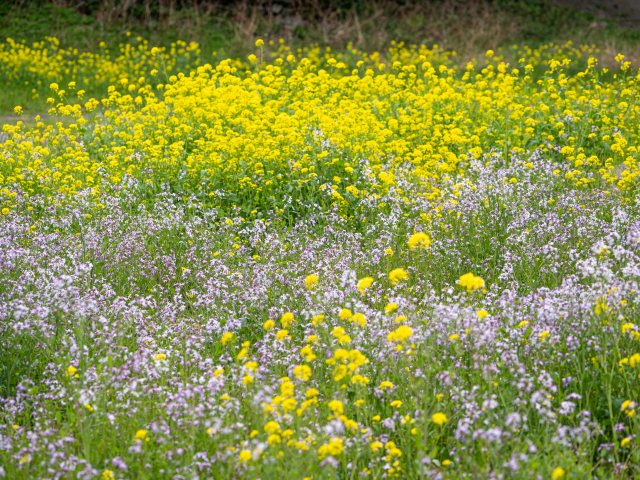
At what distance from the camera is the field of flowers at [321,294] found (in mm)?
2693

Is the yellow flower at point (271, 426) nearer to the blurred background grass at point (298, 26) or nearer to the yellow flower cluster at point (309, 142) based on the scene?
the yellow flower cluster at point (309, 142)

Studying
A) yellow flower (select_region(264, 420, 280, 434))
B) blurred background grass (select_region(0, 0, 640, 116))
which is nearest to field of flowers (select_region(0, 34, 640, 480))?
yellow flower (select_region(264, 420, 280, 434))

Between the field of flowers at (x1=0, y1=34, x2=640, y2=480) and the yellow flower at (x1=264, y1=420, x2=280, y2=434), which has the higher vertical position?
the yellow flower at (x1=264, y1=420, x2=280, y2=434)

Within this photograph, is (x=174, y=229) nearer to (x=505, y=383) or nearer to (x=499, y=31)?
(x=505, y=383)

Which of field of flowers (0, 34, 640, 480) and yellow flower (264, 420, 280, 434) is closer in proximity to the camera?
yellow flower (264, 420, 280, 434)

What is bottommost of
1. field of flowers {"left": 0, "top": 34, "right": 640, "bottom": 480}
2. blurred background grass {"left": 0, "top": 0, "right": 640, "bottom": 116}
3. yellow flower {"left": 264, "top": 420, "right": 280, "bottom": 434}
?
field of flowers {"left": 0, "top": 34, "right": 640, "bottom": 480}

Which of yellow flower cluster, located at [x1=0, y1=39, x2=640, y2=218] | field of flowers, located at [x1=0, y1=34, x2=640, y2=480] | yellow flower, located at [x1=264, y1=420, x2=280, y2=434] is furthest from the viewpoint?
yellow flower cluster, located at [x1=0, y1=39, x2=640, y2=218]

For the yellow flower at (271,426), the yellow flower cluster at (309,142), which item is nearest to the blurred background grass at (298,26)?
the yellow flower cluster at (309,142)

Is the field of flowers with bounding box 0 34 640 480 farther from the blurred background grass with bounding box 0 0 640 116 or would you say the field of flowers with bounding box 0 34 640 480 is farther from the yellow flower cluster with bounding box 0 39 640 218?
the blurred background grass with bounding box 0 0 640 116

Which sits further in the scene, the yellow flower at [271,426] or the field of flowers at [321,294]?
the field of flowers at [321,294]

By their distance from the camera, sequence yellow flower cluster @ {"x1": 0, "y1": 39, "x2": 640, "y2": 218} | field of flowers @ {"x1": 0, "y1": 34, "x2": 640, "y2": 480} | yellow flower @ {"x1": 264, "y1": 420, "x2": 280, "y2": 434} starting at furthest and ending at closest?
1. yellow flower cluster @ {"x1": 0, "y1": 39, "x2": 640, "y2": 218}
2. field of flowers @ {"x1": 0, "y1": 34, "x2": 640, "y2": 480}
3. yellow flower @ {"x1": 264, "y1": 420, "x2": 280, "y2": 434}

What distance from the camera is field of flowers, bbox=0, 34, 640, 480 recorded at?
106 inches

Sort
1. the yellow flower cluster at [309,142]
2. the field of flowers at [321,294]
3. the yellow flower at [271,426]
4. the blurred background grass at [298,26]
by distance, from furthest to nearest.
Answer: the blurred background grass at [298,26] → the yellow flower cluster at [309,142] → the field of flowers at [321,294] → the yellow flower at [271,426]

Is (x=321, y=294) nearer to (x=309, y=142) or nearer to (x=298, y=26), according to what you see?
(x=309, y=142)
